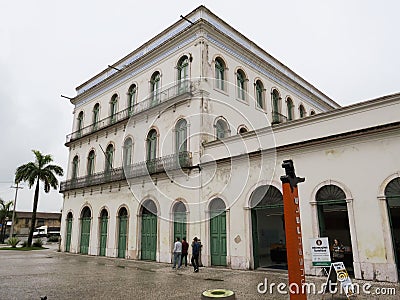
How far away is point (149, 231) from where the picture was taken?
58.2 feet

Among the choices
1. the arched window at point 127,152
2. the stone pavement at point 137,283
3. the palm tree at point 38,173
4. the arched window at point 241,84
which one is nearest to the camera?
the stone pavement at point 137,283

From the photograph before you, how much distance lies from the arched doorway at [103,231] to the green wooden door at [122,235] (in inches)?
64.4

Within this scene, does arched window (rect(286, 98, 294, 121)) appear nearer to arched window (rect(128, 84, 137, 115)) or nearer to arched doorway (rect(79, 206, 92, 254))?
arched window (rect(128, 84, 137, 115))

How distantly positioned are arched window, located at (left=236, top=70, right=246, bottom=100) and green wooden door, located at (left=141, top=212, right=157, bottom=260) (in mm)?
8499

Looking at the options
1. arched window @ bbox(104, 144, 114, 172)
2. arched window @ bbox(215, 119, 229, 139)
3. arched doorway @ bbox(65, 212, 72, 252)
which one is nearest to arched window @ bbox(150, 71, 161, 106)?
arched window @ bbox(215, 119, 229, 139)

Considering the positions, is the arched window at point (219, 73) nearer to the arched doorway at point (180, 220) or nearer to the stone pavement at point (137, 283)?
the arched doorway at point (180, 220)

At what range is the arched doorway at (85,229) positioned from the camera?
73.0 ft

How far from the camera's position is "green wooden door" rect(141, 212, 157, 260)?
17.3 metres

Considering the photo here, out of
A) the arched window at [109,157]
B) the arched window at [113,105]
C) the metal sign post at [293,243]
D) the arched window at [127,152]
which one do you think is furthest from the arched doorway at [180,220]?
the metal sign post at [293,243]

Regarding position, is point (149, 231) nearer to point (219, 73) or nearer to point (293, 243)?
point (219, 73)

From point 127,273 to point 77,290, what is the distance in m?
3.59

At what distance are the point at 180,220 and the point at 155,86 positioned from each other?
8562mm

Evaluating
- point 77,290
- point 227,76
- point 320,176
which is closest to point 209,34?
point 227,76

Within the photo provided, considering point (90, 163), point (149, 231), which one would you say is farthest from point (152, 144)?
point (90, 163)
